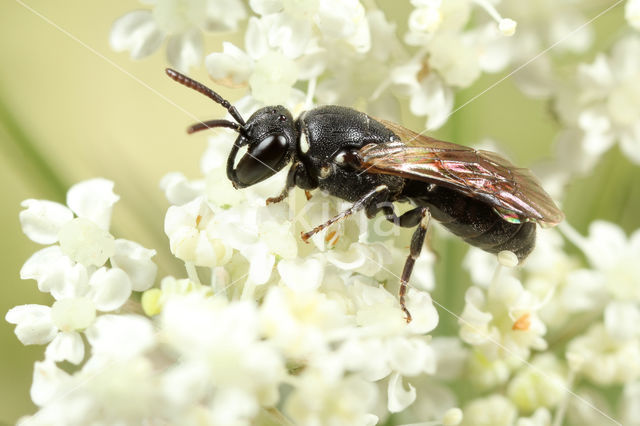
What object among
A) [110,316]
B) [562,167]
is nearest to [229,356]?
[110,316]

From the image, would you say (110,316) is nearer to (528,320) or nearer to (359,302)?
(359,302)

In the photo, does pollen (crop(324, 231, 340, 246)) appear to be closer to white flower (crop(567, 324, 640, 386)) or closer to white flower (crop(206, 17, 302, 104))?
white flower (crop(206, 17, 302, 104))

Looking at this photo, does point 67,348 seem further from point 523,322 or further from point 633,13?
point 633,13

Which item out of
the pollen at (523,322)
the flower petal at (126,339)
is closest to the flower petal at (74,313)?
the flower petal at (126,339)

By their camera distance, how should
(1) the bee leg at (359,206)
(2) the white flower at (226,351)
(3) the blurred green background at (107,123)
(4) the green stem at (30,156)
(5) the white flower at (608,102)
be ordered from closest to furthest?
(2) the white flower at (226,351) → (1) the bee leg at (359,206) → (4) the green stem at (30,156) → (5) the white flower at (608,102) → (3) the blurred green background at (107,123)

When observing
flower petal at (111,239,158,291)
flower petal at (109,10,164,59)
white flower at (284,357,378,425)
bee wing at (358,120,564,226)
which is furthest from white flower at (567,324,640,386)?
flower petal at (109,10,164,59)

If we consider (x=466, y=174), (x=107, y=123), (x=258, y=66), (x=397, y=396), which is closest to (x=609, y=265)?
(x=466, y=174)

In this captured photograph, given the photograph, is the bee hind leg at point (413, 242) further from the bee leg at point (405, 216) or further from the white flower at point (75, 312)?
the white flower at point (75, 312)
